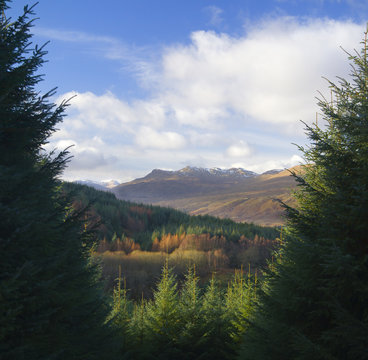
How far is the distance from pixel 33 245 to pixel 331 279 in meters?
3.90

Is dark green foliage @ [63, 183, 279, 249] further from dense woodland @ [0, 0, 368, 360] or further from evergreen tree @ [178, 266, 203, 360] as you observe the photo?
dense woodland @ [0, 0, 368, 360]

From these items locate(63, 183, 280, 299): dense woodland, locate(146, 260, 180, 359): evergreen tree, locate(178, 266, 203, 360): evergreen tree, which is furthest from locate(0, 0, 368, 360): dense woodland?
locate(63, 183, 280, 299): dense woodland

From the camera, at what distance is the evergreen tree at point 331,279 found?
373cm

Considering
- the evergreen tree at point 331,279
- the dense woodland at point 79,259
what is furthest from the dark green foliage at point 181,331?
the evergreen tree at point 331,279

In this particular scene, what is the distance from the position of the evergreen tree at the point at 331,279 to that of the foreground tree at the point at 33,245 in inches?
115

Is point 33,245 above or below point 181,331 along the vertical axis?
above

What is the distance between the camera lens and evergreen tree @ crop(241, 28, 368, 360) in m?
3.73

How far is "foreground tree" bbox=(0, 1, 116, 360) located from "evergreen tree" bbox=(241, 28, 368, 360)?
9.61ft

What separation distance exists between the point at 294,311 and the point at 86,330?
3290 mm

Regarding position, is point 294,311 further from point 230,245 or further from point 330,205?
point 230,245

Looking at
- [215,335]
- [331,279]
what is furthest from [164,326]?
[331,279]

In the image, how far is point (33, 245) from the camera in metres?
3.65

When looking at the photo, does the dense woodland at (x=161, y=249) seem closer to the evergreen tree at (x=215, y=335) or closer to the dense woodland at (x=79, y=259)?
the evergreen tree at (x=215, y=335)

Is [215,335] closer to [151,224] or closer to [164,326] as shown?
[164,326]
